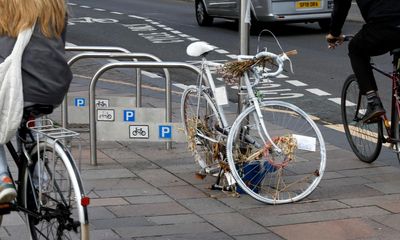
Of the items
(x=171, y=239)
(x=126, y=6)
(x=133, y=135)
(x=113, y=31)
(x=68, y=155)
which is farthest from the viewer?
(x=126, y=6)

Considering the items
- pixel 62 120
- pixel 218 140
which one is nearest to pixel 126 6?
pixel 62 120

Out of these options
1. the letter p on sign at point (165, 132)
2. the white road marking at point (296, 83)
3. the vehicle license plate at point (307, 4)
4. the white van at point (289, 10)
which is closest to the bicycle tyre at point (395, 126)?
the letter p on sign at point (165, 132)

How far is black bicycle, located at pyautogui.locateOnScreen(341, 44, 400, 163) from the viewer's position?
23.4 ft

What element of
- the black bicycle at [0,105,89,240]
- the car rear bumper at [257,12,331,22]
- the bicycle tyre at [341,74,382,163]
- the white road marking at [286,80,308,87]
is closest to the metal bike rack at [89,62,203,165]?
the bicycle tyre at [341,74,382,163]

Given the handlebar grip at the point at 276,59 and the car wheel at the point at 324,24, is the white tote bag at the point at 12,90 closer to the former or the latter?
the handlebar grip at the point at 276,59

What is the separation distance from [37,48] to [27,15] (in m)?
0.18

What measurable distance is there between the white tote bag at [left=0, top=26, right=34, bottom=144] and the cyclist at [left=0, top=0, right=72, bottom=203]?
5cm

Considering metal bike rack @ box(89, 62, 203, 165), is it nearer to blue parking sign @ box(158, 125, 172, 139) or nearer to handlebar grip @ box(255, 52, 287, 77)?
blue parking sign @ box(158, 125, 172, 139)

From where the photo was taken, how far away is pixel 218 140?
6.77 meters

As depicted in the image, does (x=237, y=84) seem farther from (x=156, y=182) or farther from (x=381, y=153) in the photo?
(x=381, y=153)

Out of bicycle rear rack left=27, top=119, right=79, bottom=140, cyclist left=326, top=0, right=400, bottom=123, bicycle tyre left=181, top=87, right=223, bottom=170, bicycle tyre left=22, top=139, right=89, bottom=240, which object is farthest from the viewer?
cyclist left=326, top=0, right=400, bottom=123

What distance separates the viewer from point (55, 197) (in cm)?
475

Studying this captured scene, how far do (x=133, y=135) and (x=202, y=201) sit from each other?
1493 millimetres

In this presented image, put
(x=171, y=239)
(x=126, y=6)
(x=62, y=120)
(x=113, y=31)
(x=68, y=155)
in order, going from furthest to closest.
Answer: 1. (x=126, y=6)
2. (x=113, y=31)
3. (x=62, y=120)
4. (x=171, y=239)
5. (x=68, y=155)
